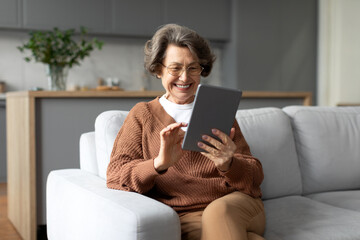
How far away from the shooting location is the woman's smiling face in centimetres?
161

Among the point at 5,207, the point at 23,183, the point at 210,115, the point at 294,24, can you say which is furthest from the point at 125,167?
the point at 294,24

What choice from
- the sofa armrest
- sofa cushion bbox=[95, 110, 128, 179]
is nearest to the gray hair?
sofa cushion bbox=[95, 110, 128, 179]

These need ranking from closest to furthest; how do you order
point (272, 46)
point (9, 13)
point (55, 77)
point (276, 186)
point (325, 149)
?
1. point (276, 186)
2. point (325, 149)
3. point (55, 77)
4. point (9, 13)
5. point (272, 46)

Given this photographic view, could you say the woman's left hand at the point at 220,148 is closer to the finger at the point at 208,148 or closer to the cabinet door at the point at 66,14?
the finger at the point at 208,148

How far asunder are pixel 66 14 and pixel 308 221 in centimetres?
426

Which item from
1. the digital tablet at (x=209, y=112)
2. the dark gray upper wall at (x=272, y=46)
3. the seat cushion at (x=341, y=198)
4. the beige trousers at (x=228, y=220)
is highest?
the dark gray upper wall at (x=272, y=46)

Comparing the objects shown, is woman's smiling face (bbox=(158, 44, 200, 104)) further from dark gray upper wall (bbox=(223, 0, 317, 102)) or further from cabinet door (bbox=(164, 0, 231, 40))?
dark gray upper wall (bbox=(223, 0, 317, 102))

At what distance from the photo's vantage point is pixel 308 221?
168 cm

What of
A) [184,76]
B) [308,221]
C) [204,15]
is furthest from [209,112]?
[204,15]

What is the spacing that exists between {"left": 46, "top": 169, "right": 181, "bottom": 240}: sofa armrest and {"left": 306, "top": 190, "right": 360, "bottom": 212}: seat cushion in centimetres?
97

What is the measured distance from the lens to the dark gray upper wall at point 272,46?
5.83 meters

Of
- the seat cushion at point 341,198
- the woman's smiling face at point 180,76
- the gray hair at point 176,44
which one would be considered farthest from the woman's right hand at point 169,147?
the seat cushion at point 341,198

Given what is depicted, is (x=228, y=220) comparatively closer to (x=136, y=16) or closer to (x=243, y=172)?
(x=243, y=172)

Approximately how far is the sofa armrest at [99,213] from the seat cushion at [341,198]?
0.97 metres
